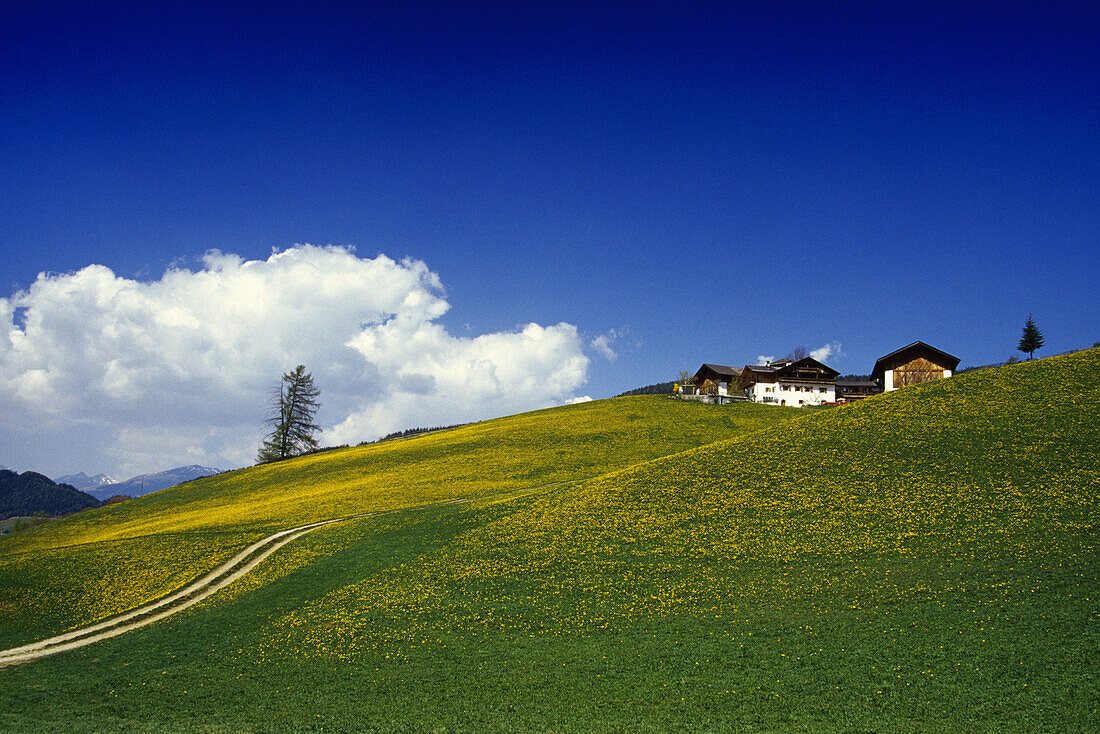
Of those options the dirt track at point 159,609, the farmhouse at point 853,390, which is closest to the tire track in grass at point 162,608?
the dirt track at point 159,609

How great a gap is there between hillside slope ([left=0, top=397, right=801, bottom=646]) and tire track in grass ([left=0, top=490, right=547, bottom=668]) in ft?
3.30

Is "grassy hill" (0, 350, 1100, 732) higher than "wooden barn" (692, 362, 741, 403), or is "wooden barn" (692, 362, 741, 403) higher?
"wooden barn" (692, 362, 741, 403)

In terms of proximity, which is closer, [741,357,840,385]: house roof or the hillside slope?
the hillside slope

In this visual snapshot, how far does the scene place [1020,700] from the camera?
18.0 meters

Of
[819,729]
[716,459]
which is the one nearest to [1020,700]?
[819,729]

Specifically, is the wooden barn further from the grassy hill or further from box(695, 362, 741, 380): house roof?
the grassy hill

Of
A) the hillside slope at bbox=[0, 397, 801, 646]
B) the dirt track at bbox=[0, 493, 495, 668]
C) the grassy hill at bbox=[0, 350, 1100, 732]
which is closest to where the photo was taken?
the grassy hill at bbox=[0, 350, 1100, 732]

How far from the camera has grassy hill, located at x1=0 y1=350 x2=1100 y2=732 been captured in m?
19.8

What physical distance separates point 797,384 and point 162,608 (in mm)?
91870

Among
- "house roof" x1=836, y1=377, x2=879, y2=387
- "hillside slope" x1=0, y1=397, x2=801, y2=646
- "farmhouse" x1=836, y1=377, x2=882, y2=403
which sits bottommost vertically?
"hillside slope" x1=0, y1=397, x2=801, y2=646

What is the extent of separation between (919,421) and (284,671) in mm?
47564

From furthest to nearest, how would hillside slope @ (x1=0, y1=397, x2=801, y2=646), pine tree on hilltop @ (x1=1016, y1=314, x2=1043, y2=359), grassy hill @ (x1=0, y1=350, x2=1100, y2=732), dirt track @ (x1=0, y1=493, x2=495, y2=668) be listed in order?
1. pine tree on hilltop @ (x1=1016, y1=314, x2=1043, y2=359)
2. hillside slope @ (x1=0, y1=397, x2=801, y2=646)
3. dirt track @ (x1=0, y1=493, x2=495, y2=668)
4. grassy hill @ (x1=0, y1=350, x2=1100, y2=732)

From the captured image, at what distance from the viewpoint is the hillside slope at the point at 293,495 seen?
3666 cm

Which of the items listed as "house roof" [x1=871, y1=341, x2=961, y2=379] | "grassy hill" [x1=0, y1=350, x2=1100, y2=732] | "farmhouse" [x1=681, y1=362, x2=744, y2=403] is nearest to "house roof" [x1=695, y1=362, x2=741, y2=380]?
"farmhouse" [x1=681, y1=362, x2=744, y2=403]
